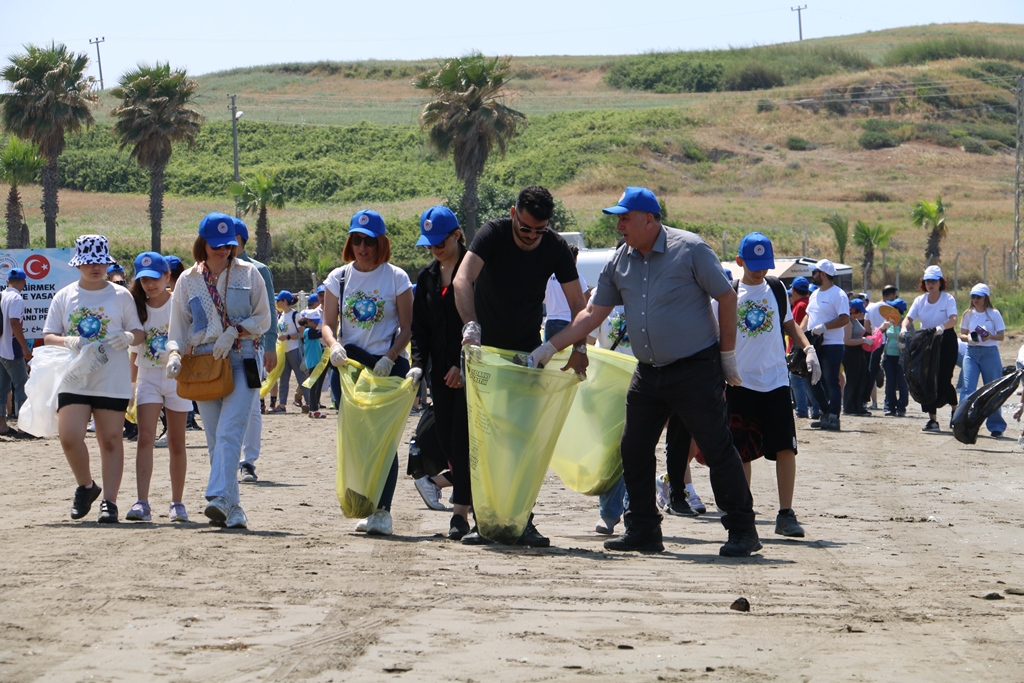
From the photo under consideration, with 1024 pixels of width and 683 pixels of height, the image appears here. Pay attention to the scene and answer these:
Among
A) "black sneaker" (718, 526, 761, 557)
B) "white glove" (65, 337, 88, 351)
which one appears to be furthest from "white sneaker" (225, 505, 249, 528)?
"black sneaker" (718, 526, 761, 557)

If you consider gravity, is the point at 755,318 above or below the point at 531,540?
above

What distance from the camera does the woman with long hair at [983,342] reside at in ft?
47.2

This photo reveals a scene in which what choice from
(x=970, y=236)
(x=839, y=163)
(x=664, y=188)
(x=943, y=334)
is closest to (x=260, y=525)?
Answer: (x=943, y=334)

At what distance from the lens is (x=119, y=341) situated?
7668 millimetres

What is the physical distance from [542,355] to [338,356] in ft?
4.07

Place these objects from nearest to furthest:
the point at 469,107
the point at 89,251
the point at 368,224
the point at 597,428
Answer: the point at 368,224
the point at 597,428
the point at 89,251
the point at 469,107

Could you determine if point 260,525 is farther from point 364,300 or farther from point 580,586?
point 580,586

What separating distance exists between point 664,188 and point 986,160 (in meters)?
26.2

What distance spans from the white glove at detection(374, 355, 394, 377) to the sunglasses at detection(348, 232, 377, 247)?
2.20 ft

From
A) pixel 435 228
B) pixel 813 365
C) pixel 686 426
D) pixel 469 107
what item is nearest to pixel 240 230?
pixel 435 228

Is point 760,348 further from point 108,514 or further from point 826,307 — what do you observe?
point 826,307

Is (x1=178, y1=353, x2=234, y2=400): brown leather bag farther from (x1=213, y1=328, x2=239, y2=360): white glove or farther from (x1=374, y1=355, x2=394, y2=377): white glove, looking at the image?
(x1=374, y1=355, x2=394, y2=377): white glove

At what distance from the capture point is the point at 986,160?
8269 cm

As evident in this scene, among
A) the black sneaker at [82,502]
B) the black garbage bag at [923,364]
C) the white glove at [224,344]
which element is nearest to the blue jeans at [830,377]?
the black garbage bag at [923,364]
